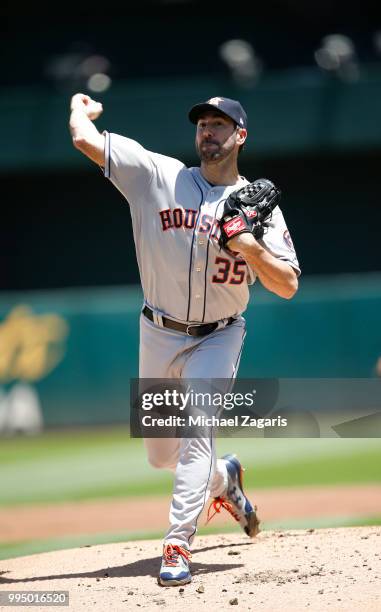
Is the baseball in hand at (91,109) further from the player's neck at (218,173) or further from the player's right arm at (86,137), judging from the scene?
the player's neck at (218,173)

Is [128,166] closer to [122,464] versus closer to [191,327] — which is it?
[191,327]

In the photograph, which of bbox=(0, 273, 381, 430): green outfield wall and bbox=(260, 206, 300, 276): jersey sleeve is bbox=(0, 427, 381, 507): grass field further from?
bbox=(260, 206, 300, 276): jersey sleeve

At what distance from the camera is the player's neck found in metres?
5.14

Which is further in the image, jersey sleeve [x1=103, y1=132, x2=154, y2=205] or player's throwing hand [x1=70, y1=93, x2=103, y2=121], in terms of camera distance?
player's throwing hand [x1=70, y1=93, x2=103, y2=121]

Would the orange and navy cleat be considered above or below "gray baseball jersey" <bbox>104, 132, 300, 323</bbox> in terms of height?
below

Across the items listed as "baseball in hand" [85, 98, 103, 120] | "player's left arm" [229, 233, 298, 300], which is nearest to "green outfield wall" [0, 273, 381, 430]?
"baseball in hand" [85, 98, 103, 120]

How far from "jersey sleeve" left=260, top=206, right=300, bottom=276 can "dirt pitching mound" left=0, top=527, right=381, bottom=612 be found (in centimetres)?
138

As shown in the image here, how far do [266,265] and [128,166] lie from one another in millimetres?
856

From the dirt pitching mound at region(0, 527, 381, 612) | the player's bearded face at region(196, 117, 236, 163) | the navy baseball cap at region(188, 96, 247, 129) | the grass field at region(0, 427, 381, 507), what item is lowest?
the dirt pitching mound at region(0, 527, 381, 612)

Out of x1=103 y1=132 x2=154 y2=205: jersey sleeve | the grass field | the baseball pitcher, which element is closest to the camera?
the baseball pitcher

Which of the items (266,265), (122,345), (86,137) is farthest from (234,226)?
(122,345)

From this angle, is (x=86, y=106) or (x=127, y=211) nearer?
(x=86, y=106)

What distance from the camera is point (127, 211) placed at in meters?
18.5

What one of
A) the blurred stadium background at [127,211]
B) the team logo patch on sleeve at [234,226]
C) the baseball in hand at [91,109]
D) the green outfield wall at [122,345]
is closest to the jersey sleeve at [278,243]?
the team logo patch on sleeve at [234,226]
